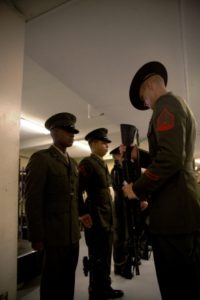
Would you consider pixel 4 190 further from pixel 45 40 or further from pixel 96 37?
pixel 96 37

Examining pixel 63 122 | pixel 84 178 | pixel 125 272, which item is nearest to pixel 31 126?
pixel 84 178

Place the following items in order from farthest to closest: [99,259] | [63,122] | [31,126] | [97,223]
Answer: [31,126]
[97,223]
[99,259]
[63,122]

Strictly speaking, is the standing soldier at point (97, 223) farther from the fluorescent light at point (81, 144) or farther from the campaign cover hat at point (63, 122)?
the fluorescent light at point (81, 144)

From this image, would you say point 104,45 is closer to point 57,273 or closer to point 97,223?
point 97,223

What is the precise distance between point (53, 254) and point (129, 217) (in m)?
0.60

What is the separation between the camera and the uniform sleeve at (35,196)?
1.41 meters

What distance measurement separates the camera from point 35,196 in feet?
4.77

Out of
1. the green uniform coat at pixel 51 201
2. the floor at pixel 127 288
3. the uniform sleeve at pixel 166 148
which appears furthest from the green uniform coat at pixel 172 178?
the floor at pixel 127 288

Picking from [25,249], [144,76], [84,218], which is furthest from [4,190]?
[25,249]

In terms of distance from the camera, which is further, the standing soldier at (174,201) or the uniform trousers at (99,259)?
the uniform trousers at (99,259)

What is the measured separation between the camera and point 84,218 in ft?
6.81

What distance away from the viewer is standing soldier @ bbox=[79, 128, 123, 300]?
1957 mm

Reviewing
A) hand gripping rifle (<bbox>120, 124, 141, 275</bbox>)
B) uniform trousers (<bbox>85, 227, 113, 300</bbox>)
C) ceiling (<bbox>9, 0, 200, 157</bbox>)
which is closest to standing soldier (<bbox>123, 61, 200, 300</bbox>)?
hand gripping rifle (<bbox>120, 124, 141, 275</bbox>)

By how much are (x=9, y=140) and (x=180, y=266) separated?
123 centimetres
